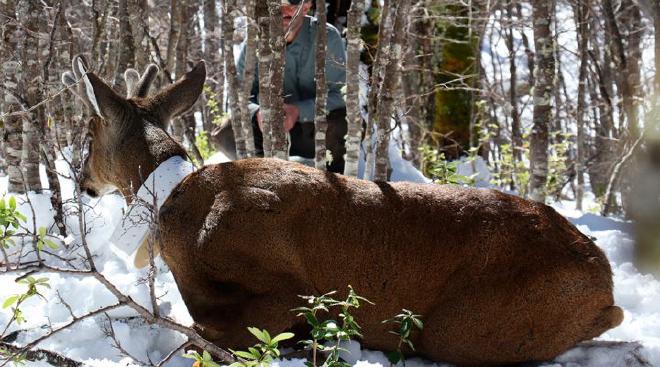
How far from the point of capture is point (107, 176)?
5285 mm

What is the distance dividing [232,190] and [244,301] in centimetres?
64

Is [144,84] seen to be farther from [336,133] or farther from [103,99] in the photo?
[336,133]

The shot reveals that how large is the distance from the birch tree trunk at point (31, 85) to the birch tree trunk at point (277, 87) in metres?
1.93

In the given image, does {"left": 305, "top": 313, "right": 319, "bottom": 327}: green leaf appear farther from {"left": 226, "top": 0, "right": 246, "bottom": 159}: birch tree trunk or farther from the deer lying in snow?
{"left": 226, "top": 0, "right": 246, "bottom": 159}: birch tree trunk

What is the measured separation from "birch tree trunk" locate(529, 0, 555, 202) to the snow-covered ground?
37.6 inches

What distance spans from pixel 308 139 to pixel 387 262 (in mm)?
4348

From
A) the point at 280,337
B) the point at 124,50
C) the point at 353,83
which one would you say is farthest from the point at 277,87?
the point at 280,337

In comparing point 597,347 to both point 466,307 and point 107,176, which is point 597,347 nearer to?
point 466,307

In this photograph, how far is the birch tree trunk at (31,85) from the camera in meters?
6.46

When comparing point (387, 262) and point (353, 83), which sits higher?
point (353, 83)

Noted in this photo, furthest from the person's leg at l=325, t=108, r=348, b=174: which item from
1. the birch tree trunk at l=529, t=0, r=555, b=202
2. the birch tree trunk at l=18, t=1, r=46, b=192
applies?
the birch tree trunk at l=18, t=1, r=46, b=192

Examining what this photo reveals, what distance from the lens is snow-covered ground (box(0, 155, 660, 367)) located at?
436 centimetres

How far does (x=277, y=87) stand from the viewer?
6297 mm

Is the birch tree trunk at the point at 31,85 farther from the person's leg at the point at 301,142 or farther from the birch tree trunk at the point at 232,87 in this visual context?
the person's leg at the point at 301,142
